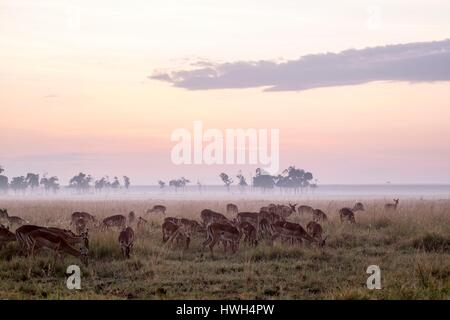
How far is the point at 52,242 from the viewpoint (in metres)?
14.7

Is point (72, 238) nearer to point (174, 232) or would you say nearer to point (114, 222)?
point (174, 232)

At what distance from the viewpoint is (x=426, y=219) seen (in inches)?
1009

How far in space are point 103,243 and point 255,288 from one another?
581cm

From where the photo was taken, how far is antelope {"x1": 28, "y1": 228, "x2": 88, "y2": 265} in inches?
576

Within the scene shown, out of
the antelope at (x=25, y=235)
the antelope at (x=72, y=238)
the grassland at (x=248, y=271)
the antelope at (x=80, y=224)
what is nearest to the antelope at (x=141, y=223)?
the antelope at (x=80, y=224)

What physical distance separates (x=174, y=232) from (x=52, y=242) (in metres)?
4.62

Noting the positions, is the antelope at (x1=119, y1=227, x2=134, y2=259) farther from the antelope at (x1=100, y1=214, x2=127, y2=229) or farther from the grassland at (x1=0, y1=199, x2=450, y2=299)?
the antelope at (x1=100, y1=214, x2=127, y2=229)

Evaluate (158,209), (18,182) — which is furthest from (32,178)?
(158,209)

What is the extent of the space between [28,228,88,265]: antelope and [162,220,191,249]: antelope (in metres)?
4.02

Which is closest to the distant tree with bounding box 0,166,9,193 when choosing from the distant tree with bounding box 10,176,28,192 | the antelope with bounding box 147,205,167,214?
the distant tree with bounding box 10,176,28,192

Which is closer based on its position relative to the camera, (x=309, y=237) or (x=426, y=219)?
(x=309, y=237)

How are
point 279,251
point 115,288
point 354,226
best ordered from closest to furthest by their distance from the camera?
point 115,288
point 279,251
point 354,226
